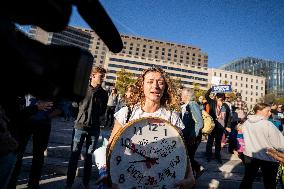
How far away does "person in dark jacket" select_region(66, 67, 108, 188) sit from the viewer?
14.0 feet

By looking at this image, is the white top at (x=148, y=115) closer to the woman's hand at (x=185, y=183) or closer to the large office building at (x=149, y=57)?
the woman's hand at (x=185, y=183)

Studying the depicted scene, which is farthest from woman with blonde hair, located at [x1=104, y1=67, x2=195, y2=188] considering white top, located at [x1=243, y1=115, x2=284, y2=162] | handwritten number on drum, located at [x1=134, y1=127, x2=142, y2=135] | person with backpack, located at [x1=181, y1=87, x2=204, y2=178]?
person with backpack, located at [x1=181, y1=87, x2=204, y2=178]

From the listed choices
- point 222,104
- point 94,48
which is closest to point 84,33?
point 94,48

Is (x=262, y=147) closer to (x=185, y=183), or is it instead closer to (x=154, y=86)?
(x=154, y=86)

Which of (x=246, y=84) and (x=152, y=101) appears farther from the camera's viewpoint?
(x=246, y=84)

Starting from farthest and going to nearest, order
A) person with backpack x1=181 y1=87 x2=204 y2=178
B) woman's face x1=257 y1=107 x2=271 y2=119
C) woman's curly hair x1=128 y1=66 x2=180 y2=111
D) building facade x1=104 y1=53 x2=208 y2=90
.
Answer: building facade x1=104 y1=53 x2=208 y2=90
person with backpack x1=181 y1=87 x2=204 y2=178
woman's face x1=257 y1=107 x2=271 y2=119
woman's curly hair x1=128 y1=66 x2=180 y2=111

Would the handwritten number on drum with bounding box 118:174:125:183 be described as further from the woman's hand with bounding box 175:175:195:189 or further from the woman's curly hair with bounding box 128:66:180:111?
the woman's curly hair with bounding box 128:66:180:111

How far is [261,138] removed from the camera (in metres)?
4.64

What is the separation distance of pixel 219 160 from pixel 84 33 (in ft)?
490

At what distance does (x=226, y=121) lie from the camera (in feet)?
25.1

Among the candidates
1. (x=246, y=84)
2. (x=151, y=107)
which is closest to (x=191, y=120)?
(x=151, y=107)

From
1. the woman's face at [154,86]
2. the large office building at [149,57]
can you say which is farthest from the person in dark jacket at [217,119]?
the large office building at [149,57]

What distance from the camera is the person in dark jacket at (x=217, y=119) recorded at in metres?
7.33

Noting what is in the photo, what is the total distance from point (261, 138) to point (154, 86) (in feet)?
9.62
